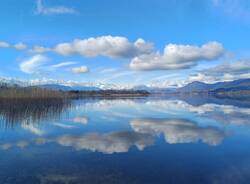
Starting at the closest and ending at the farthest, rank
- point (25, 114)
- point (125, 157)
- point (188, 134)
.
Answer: point (125, 157)
point (188, 134)
point (25, 114)

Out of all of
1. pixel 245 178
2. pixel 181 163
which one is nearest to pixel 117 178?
Answer: pixel 181 163

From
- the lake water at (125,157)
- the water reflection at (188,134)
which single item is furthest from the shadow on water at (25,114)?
the water reflection at (188,134)

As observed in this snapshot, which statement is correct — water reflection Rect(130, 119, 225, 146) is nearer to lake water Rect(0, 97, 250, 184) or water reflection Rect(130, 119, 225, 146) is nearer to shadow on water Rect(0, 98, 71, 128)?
lake water Rect(0, 97, 250, 184)

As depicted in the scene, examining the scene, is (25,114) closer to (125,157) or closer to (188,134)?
(188,134)

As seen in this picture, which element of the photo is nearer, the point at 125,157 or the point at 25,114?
the point at 125,157

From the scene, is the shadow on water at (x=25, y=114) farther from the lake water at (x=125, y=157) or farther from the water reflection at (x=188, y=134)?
the water reflection at (x=188, y=134)

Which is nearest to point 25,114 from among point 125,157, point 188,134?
point 188,134

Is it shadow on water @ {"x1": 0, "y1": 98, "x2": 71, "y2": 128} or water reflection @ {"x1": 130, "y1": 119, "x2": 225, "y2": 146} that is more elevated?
shadow on water @ {"x1": 0, "y1": 98, "x2": 71, "y2": 128}

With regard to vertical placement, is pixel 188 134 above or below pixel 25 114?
below

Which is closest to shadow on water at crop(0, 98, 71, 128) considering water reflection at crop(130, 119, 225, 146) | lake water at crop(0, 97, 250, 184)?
lake water at crop(0, 97, 250, 184)

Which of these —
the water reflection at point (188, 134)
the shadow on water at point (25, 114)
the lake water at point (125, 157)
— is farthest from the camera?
the shadow on water at point (25, 114)

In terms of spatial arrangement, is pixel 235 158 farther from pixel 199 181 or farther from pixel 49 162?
pixel 49 162

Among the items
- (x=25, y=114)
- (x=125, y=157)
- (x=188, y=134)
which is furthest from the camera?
(x=25, y=114)

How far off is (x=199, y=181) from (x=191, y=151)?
146 inches
